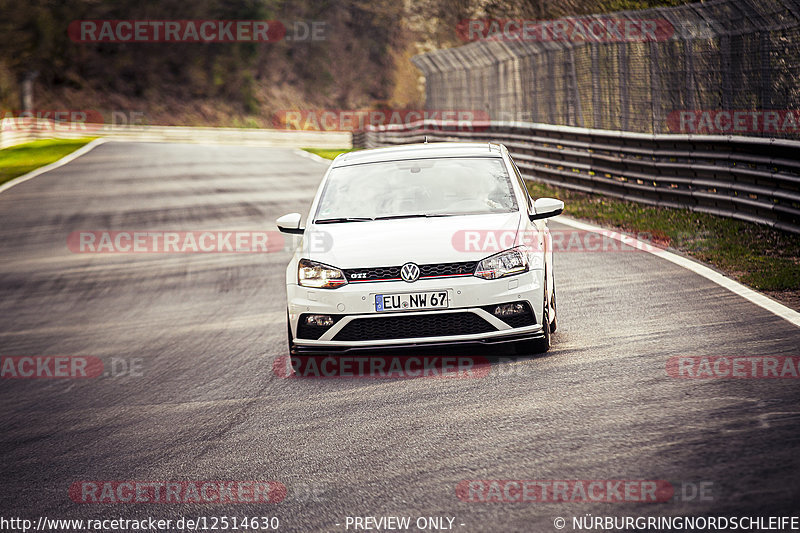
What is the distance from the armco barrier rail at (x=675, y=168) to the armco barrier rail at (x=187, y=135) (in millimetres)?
34573

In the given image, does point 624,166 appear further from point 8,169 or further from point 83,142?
point 83,142

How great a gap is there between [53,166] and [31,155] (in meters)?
7.17

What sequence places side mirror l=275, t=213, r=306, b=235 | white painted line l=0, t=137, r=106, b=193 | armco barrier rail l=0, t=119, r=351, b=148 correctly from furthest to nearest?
armco barrier rail l=0, t=119, r=351, b=148, white painted line l=0, t=137, r=106, b=193, side mirror l=275, t=213, r=306, b=235

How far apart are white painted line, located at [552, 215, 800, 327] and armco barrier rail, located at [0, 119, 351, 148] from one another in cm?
4071

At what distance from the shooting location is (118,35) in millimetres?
90000

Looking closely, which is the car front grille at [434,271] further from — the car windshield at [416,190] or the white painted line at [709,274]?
the white painted line at [709,274]

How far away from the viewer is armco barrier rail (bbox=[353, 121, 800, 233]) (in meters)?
12.0

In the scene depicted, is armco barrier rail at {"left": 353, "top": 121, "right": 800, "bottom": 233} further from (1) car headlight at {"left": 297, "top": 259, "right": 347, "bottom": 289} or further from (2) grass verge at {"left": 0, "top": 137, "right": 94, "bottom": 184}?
(2) grass verge at {"left": 0, "top": 137, "right": 94, "bottom": 184}

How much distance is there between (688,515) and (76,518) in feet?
9.23

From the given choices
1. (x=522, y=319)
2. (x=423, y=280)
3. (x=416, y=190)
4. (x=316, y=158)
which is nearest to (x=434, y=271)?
(x=423, y=280)

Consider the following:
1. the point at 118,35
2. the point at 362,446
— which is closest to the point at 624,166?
the point at 362,446

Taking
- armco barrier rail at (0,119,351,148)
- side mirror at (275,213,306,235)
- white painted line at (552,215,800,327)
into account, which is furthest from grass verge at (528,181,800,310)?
armco barrier rail at (0,119,351,148)

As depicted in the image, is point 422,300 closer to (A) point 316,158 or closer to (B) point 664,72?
(B) point 664,72

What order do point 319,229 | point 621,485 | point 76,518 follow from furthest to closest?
point 319,229 → point 76,518 → point 621,485
